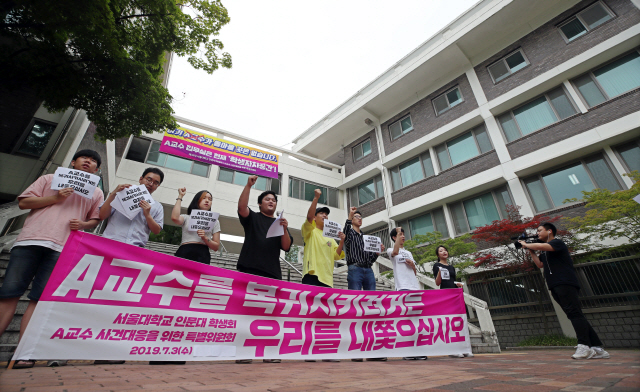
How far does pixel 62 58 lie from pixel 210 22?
10.4 feet

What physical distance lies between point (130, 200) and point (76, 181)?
51 cm

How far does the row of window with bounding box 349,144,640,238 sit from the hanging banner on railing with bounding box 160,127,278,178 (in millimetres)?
8718

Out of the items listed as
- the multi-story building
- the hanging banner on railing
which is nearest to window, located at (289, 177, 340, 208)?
the multi-story building

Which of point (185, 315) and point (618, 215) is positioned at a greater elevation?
point (618, 215)

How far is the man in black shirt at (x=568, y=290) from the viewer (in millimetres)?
3354

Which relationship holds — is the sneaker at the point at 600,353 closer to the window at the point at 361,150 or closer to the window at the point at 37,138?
the window at the point at 37,138

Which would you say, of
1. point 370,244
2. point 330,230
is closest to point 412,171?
point 370,244

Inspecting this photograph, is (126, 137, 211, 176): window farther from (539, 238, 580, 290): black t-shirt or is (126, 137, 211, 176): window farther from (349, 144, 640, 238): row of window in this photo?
Answer: (539, 238, 580, 290): black t-shirt

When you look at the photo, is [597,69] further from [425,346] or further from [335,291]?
[335,291]

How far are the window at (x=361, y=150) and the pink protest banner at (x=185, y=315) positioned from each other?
1458cm

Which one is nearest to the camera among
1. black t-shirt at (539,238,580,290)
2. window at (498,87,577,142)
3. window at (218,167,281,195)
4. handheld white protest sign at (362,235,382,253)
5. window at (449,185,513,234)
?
black t-shirt at (539,238,580,290)

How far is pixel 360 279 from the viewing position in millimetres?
4367

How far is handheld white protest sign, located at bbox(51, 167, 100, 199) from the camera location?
273cm

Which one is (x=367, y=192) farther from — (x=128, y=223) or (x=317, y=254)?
(x=128, y=223)
